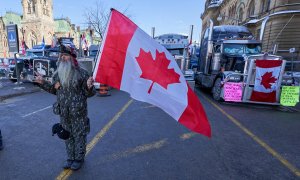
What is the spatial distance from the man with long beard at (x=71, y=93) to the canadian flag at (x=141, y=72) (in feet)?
1.37

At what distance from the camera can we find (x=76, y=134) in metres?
3.08

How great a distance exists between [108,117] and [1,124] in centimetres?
277

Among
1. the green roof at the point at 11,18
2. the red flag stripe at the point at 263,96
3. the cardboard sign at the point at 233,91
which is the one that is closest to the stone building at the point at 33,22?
the green roof at the point at 11,18

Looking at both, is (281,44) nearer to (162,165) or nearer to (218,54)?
(218,54)

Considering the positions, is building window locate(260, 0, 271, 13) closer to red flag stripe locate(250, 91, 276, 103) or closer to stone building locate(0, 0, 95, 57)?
red flag stripe locate(250, 91, 276, 103)

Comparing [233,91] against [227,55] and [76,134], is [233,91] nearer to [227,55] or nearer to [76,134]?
[227,55]

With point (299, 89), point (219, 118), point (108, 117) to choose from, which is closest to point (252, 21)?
point (299, 89)

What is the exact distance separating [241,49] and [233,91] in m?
2.93

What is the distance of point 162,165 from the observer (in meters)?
3.41

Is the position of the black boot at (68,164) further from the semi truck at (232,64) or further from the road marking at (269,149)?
the semi truck at (232,64)

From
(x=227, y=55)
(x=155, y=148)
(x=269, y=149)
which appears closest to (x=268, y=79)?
(x=227, y=55)

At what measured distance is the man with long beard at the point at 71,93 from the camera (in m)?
2.82

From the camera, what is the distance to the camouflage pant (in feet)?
9.93

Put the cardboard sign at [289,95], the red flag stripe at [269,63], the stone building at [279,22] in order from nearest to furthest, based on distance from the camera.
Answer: the cardboard sign at [289,95] < the red flag stripe at [269,63] < the stone building at [279,22]
